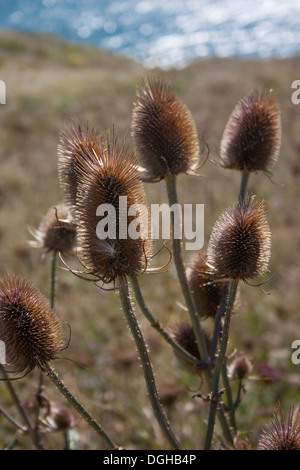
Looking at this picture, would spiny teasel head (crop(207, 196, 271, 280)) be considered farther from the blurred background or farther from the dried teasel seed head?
the dried teasel seed head

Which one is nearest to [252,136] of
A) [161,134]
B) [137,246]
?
[161,134]

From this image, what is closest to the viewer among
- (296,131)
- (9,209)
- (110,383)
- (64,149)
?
(64,149)

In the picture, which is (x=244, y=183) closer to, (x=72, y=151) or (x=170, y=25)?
(x=72, y=151)

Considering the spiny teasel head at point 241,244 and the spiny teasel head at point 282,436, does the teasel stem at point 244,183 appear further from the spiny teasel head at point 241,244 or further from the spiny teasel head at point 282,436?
the spiny teasel head at point 282,436

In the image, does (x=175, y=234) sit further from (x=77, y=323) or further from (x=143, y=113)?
(x=77, y=323)

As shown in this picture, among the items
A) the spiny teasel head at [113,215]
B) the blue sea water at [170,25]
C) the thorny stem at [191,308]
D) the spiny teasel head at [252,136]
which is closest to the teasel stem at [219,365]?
the thorny stem at [191,308]

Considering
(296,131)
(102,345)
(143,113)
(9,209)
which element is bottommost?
(102,345)
